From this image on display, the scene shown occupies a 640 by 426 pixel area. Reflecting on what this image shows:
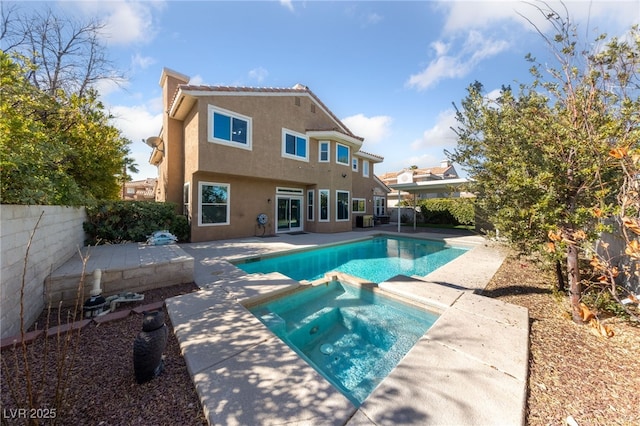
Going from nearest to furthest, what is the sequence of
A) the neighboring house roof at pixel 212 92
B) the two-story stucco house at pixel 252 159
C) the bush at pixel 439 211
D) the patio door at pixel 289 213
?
1. the neighboring house roof at pixel 212 92
2. the two-story stucco house at pixel 252 159
3. the patio door at pixel 289 213
4. the bush at pixel 439 211

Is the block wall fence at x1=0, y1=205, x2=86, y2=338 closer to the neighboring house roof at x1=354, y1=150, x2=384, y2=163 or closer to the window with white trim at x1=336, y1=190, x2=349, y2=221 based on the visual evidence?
the window with white trim at x1=336, y1=190, x2=349, y2=221

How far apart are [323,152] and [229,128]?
6339 mm

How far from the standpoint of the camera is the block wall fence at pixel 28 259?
10.4 ft

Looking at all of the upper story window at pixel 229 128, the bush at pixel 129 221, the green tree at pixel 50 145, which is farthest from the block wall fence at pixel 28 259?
the upper story window at pixel 229 128

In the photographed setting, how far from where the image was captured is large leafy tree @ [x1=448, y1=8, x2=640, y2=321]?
360 centimetres

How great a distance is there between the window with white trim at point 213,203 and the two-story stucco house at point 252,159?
48 millimetres

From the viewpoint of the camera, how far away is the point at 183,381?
265cm

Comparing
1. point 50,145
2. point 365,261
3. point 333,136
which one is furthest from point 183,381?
point 333,136

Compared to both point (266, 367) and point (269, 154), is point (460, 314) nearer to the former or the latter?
point (266, 367)

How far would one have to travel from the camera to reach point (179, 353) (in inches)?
124

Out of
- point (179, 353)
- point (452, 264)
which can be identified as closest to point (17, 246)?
point (179, 353)

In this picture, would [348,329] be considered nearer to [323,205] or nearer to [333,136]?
[323,205]

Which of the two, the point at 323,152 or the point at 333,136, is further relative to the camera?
the point at 323,152

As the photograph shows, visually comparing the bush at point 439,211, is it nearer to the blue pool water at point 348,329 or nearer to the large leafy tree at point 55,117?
the blue pool water at point 348,329
